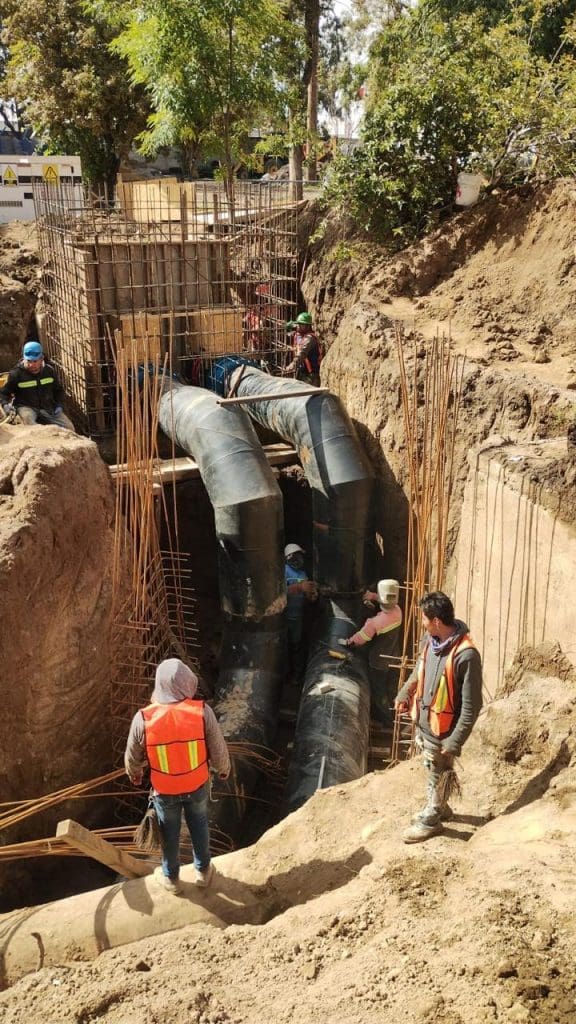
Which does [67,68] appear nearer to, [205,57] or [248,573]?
[205,57]

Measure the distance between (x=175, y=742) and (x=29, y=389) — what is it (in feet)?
18.7

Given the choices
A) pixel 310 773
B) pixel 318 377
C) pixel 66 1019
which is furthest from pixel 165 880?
pixel 318 377

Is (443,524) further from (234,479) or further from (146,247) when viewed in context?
(146,247)

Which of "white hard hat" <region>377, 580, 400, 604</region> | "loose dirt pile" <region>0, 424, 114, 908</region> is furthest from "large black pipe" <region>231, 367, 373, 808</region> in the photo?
"loose dirt pile" <region>0, 424, 114, 908</region>

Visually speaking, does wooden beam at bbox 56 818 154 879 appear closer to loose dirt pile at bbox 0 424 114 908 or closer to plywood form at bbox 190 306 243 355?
loose dirt pile at bbox 0 424 114 908

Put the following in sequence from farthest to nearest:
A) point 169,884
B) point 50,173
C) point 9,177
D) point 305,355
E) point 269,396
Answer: point 9,177, point 50,173, point 305,355, point 269,396, point 169,884

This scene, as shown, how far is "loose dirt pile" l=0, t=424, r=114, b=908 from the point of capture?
19.1 ft

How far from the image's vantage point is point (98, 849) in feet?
14.2

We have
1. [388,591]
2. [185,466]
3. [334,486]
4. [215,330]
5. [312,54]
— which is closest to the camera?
[388,591]

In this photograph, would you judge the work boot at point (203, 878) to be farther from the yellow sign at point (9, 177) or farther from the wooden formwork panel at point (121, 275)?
the yellow sign at point (9, 177)

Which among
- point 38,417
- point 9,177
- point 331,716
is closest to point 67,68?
point 9,177

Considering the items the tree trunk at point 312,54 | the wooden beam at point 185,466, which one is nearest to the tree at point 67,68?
the tree trunk at point 312,54

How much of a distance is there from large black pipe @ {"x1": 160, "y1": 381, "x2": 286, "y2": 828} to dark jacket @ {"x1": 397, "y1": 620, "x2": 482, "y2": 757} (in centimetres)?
318

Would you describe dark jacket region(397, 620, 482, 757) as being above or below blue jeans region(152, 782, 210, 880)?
above
